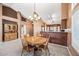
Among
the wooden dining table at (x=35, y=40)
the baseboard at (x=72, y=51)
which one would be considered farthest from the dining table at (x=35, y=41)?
the baseboard at (x=72, y=51)

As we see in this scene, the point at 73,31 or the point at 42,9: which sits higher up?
the point at 42,9

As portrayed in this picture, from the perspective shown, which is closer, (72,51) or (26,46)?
(72,51)

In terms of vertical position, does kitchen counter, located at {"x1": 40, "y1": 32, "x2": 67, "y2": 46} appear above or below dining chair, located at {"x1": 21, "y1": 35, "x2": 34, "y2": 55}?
above

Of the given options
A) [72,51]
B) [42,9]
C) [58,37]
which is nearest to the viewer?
[72,51]

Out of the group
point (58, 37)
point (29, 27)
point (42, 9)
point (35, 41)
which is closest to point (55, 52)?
point (58, 37)

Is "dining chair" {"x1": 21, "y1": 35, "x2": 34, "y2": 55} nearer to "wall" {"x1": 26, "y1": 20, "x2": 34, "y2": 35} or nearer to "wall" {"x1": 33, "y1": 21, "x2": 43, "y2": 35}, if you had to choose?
"wall" {"x1": 26, "y1": 20, "x2": 34, "y2": 35}

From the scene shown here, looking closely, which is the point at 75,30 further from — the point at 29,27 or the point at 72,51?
the point at 29,27

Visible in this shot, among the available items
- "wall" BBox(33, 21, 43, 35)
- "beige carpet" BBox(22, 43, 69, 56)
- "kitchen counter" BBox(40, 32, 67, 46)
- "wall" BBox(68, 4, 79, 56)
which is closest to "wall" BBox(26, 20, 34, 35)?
"wall" BBox(33, 21, 43, 35)

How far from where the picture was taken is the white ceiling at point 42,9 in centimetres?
244

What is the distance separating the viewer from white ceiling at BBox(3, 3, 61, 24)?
244 centimetres

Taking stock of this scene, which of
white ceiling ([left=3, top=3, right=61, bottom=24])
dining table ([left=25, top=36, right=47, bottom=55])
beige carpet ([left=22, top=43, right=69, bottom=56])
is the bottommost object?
beige carpet ([left=22, top=43, right=69, bottom=56])

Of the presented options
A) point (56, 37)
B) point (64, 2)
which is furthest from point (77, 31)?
point (64, 2)

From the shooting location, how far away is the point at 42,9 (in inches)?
95.9

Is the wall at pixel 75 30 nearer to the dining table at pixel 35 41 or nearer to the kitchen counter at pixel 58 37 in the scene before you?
the kitchen counter at pixel 58 37
